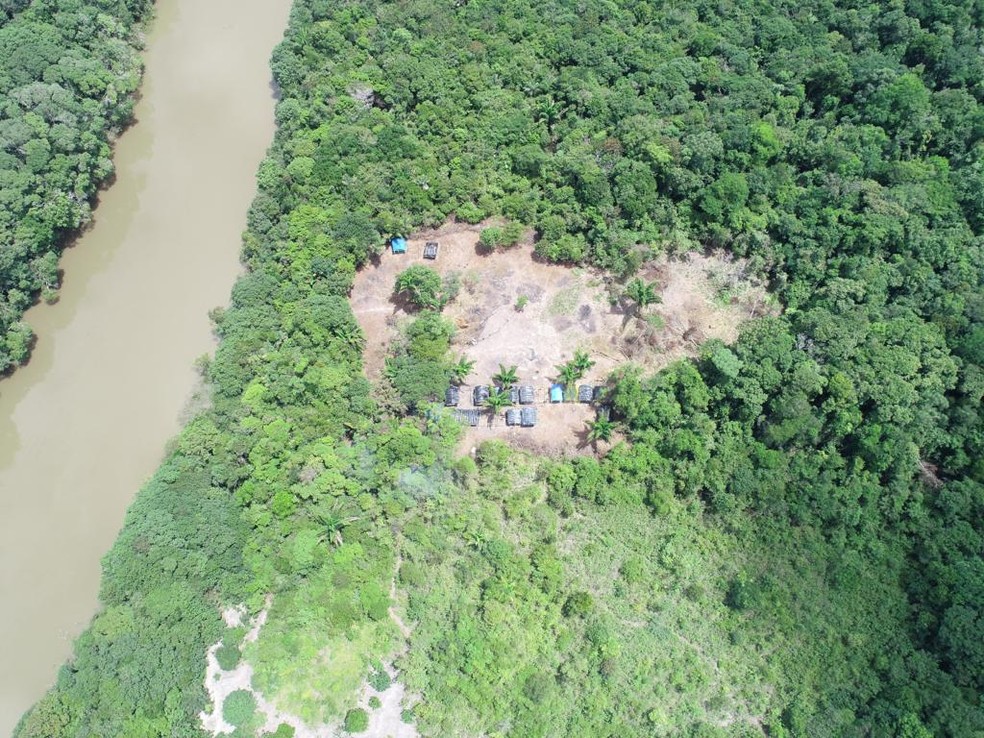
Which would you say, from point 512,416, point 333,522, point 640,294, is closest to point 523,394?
point 512,416

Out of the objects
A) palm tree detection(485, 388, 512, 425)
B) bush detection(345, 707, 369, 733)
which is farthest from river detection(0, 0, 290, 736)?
palm tree detection(485, 388, 512, 425)

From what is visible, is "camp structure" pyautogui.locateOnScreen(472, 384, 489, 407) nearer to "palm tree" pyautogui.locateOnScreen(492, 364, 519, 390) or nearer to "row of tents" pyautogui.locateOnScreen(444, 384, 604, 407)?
"row of tents" pyautogui.locateOnScreen(444, 384, 604, 407)

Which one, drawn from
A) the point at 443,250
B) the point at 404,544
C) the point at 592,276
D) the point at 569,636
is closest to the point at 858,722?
the point at 569,636

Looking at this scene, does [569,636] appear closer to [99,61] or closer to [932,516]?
[932,516]

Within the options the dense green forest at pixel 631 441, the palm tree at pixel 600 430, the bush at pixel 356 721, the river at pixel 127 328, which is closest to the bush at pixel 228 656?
the dense green forest at pixel 631 441

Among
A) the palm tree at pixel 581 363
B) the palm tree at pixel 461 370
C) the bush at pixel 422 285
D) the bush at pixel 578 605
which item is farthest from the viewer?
the bush at pixel 422 285

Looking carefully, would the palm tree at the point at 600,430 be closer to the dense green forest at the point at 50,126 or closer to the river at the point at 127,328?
the river at the point at 127,328

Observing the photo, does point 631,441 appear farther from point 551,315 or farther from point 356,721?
point 356,721
